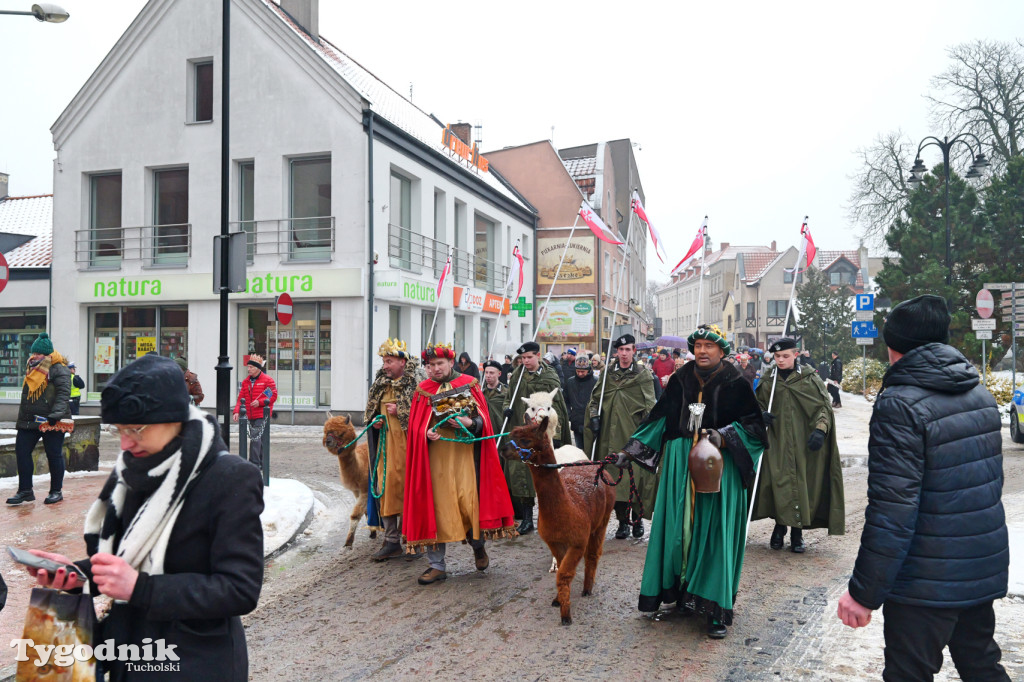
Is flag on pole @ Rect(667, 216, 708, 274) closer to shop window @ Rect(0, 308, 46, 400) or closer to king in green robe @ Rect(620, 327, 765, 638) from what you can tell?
king in green robe @ Rect(620, 327, 765, 638)

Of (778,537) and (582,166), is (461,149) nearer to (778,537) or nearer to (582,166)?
(582,166)

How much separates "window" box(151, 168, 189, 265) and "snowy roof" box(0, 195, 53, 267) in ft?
13.1

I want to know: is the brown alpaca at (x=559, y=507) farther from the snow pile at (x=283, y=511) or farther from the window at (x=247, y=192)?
the window at (x=247, y=192)

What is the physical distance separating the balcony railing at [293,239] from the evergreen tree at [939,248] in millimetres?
20501

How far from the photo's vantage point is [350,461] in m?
7.96

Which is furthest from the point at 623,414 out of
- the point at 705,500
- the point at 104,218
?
the point at 104,218

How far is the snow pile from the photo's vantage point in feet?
25.6

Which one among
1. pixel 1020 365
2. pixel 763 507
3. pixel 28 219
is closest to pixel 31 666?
pixel 763 507

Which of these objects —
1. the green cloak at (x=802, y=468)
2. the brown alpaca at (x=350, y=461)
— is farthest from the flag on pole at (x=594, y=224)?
the brown alpaca at (x=350, y=461)

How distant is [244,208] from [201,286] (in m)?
2.46

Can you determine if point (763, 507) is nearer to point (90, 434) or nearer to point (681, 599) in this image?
point (681, 599)

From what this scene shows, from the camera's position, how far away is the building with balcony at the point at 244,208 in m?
19.9

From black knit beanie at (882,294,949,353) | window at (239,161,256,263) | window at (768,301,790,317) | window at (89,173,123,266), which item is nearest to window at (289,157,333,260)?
window at (239,161,256,263)

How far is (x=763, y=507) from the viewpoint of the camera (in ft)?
25.5
